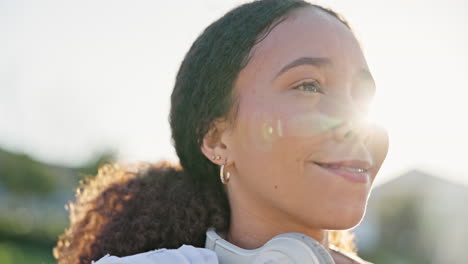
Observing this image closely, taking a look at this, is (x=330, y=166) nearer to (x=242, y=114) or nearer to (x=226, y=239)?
(x=242, y=114)

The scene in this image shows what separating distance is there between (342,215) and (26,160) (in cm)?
4068

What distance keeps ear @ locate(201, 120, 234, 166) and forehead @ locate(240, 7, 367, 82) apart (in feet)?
0.97

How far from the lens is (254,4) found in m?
2.86

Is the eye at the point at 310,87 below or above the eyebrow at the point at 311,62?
below

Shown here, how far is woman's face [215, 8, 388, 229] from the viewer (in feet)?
7.75

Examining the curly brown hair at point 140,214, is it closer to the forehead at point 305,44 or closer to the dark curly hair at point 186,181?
the dark curly hair at point 186,181

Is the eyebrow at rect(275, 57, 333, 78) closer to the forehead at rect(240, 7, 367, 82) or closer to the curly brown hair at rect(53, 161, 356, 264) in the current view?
the forehead at rect(240, 7, 367, 82)

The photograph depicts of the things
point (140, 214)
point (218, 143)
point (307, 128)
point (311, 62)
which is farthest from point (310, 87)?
point (140, 214)

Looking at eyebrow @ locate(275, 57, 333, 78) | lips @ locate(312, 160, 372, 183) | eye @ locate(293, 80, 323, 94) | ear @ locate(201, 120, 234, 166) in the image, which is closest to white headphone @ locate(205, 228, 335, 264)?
lips @ locate(312, 160, 372, 183)

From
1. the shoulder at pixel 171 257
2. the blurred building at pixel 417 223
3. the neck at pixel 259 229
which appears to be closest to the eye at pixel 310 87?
the neck at pixel 259 229

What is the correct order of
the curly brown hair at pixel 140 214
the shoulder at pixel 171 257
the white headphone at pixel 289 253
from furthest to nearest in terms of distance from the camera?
the curly brown hair at pixel 140 214, the shoulder at pixel 171 257, the white headphone at pixel 289 253

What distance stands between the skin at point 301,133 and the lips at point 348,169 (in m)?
0.02

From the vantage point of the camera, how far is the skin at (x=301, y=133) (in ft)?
7.77

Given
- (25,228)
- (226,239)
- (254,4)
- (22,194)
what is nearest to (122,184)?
(226,239)
